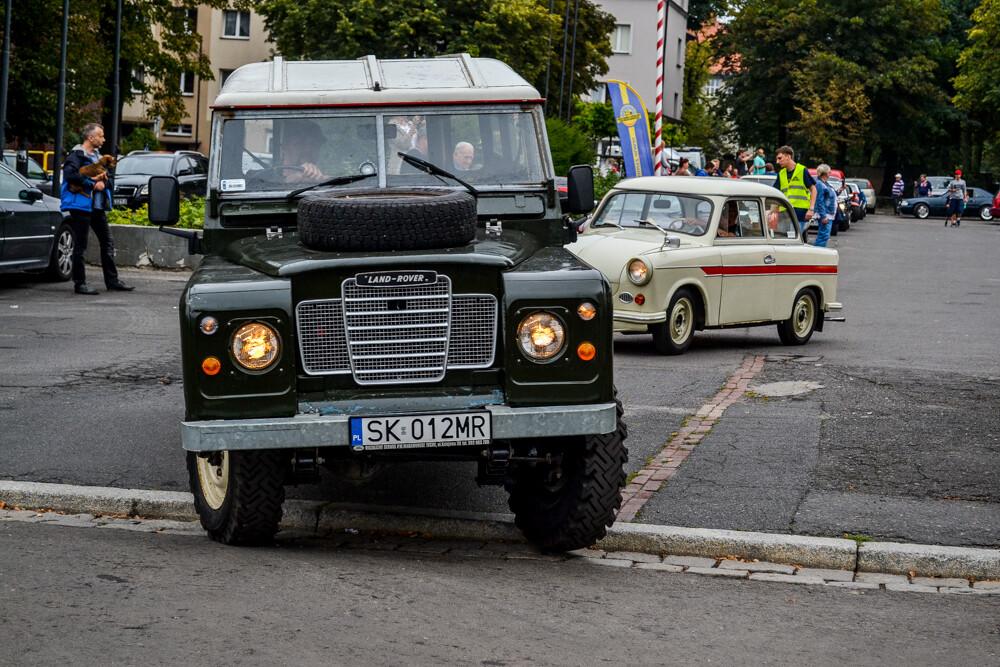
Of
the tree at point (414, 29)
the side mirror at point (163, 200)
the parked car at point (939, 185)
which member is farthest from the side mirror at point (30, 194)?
the parked car at point (939, 185)

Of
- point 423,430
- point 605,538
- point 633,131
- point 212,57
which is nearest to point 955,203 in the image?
point 633,131

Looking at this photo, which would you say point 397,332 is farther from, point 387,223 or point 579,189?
point 579,189

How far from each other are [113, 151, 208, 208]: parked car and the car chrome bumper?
938 inches

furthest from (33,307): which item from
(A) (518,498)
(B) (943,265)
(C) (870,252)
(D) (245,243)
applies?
(C) (870,252)

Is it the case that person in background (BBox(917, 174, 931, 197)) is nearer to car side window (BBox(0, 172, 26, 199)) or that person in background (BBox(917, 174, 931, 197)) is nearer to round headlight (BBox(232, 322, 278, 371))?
car side window (BBox(0, 172, 26, 199))

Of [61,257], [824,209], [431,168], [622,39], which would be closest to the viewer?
[431,168]

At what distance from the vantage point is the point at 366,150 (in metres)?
7.13

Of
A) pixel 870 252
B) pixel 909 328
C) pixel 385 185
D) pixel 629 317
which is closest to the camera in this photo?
pixel 385 185

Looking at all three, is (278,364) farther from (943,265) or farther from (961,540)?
(943,265)

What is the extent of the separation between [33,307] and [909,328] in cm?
1049

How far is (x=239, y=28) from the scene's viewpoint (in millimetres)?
68812

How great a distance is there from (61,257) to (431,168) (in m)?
11.9

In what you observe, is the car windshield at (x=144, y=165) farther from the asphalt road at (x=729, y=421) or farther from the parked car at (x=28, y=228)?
the asphalt road at (x=729, y=421)

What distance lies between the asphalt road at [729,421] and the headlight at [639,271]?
2.62ft
